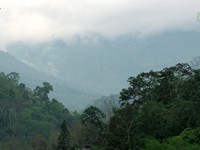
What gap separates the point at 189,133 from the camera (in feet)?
108

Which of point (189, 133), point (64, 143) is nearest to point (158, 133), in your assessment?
point (189, 133)

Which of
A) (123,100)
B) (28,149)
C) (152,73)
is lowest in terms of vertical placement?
(28,149)

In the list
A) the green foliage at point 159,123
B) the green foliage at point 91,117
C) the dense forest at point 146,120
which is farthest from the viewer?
the green foliage at point 91,117

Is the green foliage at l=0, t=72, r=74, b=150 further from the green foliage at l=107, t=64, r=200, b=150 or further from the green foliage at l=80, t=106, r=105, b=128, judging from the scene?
the green foliage at l=107, t=64, r=200, b=150

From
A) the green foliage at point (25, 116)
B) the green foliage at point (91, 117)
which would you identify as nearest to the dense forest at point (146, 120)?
the green foliage at point (91, 117)

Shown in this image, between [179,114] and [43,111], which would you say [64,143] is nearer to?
[179,114]

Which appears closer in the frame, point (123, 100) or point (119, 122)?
point (119, 122)

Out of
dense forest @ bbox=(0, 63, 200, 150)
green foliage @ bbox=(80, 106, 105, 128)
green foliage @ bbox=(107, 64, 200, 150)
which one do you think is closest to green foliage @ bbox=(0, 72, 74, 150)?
dense forest @ bbox=(0, 63, 200, 150)

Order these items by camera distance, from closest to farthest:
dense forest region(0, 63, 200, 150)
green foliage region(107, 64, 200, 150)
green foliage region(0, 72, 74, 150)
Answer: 1. green foliage region(107, 64, 200, 150)
2. dense forest region(0, 63, 200, 150)
3. green foliage region(0, 72, 74, 150)

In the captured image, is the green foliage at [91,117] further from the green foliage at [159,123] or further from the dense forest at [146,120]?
the green foliage at [159,123]

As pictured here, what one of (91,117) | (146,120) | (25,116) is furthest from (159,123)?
(25,116)

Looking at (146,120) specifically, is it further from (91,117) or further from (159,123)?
(91,117)

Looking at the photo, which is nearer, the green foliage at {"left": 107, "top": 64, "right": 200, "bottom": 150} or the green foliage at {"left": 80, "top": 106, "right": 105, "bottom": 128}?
the green foliage at {"left": 107, "top": 64, "right": 200, "bottom": 150}

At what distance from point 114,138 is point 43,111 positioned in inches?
2789
